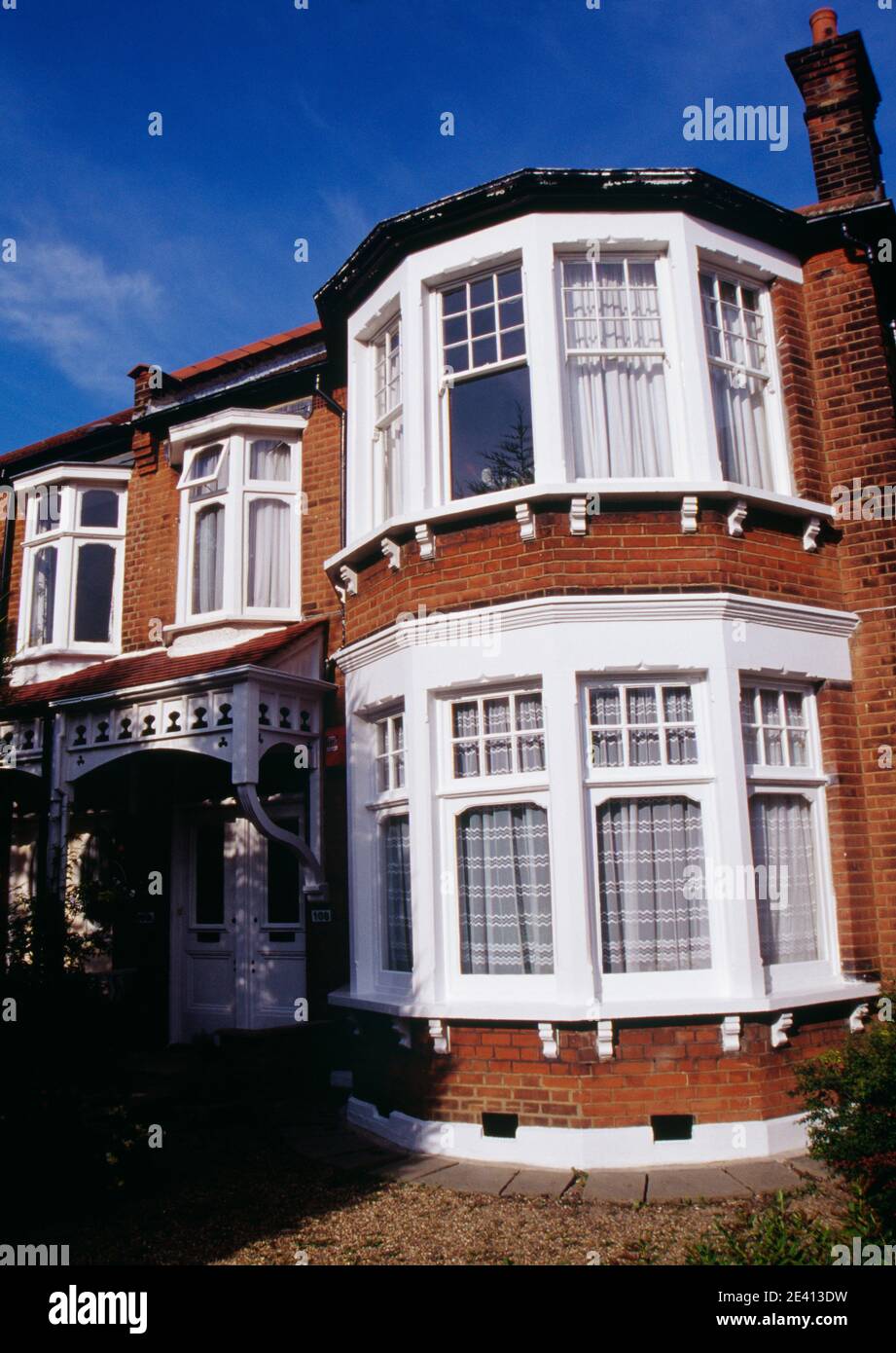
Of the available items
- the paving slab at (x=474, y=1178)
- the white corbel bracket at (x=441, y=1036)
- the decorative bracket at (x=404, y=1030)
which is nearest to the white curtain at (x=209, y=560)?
the decorative bracket at (x=404, y=1030)

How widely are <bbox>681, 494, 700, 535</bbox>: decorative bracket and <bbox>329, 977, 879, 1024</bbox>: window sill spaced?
3305mm

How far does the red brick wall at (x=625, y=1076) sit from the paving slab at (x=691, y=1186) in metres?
0.34

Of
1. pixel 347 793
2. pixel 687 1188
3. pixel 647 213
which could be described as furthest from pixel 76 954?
pixel 647 213

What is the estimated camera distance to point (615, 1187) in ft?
19.8

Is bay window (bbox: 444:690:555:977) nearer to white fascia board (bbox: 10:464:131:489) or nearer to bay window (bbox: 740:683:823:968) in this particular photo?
bay window (bbox: 740:683:823:968)

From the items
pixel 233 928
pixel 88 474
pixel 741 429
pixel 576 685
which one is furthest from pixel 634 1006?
pixel 88 474

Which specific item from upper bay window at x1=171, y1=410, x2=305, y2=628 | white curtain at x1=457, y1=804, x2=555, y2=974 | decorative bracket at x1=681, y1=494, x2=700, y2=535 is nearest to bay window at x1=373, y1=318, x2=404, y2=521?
upper bay window at x1=171, y1=410, x2=305, y2=628

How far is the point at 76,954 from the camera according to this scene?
7090 millimetres

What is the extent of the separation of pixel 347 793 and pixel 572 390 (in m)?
3.81

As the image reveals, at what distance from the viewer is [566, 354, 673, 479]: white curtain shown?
25.4ft

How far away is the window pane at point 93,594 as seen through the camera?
38.2 ft

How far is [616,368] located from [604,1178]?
584 centimetres

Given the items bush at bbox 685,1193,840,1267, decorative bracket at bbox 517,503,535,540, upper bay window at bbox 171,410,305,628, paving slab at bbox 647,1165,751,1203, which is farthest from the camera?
upper bay window at bbox 171,410,305,628
